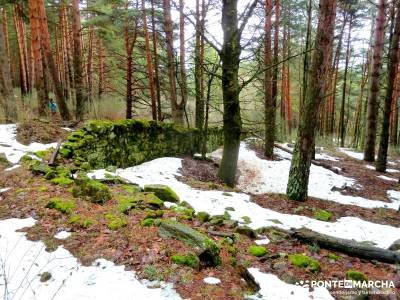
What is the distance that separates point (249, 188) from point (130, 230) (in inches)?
229

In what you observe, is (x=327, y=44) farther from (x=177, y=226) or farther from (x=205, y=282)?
(x=205, y=282)

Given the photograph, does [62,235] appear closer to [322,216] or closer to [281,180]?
[322,216]

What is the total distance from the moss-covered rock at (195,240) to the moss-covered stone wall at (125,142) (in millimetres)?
3692

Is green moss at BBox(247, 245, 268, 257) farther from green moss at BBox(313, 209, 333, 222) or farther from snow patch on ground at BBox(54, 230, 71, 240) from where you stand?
green moss at BBox(313, 209, 333, 222)

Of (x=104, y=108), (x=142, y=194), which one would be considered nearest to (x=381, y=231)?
(x=142, y=194)

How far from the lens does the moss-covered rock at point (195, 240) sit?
3.22 meters

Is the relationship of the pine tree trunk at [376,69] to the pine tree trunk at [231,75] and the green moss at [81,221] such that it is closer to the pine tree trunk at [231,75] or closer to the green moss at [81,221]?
the pine tree trunk at [231,75]

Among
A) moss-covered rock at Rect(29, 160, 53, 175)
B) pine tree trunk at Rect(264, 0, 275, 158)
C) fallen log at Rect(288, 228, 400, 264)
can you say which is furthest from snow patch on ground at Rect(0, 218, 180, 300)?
pine tree trunk at Rect(264, 0, 275, 158)

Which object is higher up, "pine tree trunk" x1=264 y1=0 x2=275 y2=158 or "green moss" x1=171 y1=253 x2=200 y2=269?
"pine tree trunk" x1=264 y1=0 x2=275 y2=158

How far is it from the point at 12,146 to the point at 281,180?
24.2 feet

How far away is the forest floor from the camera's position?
280 centimetres

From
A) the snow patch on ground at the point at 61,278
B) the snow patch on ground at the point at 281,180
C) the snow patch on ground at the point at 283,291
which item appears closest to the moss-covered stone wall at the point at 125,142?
the snow patch on ground at the point at 281,180

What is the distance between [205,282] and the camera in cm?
286

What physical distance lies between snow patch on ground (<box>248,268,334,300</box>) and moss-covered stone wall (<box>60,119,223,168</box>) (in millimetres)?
4851
